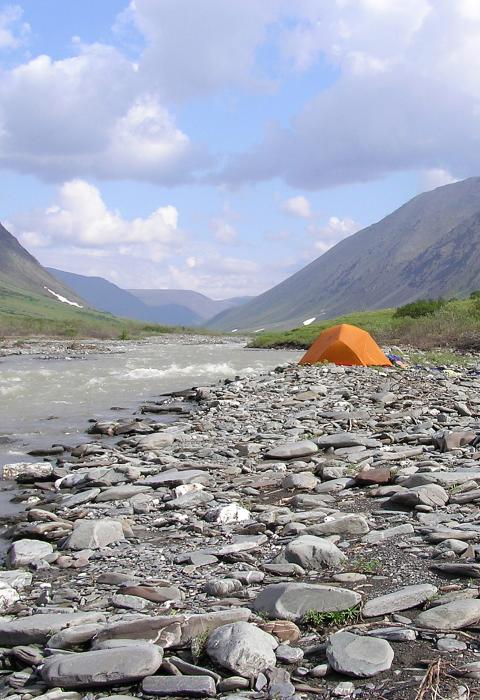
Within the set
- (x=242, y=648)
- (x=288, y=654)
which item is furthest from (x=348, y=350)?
(x=242, y=648)

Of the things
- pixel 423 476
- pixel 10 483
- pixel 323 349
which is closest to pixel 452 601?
pixel 423 476

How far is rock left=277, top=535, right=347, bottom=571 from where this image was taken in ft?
19.7

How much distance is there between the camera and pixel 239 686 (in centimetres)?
402

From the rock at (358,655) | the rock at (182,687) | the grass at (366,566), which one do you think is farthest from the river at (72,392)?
the rock at (358,655)

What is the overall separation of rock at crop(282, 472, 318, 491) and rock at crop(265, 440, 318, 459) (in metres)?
2.13

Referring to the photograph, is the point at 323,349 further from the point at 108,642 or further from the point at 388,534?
the point at 108,642

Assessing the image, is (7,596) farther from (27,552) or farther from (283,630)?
(283,630)

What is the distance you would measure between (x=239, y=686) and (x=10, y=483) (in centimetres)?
871

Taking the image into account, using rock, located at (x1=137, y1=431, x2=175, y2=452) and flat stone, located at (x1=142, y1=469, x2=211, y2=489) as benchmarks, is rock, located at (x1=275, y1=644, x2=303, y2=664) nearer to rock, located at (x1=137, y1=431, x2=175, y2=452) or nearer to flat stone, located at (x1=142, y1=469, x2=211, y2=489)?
flat stone, located at (x1=142, y1=469, x2=211, y2=489)

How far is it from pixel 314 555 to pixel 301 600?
107 cm

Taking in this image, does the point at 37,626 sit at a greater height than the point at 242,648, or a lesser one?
lesser

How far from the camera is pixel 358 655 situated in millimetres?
4195

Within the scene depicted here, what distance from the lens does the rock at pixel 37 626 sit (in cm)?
488

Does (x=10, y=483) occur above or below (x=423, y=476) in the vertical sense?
below
